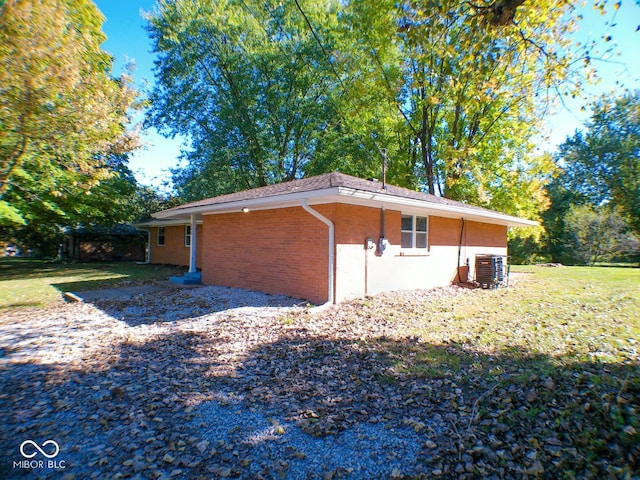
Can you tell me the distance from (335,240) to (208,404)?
504 cm

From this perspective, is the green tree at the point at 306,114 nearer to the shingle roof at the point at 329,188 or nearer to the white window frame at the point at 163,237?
the white window frame at the point at 163,237

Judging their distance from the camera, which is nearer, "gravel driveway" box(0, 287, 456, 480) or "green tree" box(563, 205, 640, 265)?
"gravel driveway" box(0, 287, 456, 480)

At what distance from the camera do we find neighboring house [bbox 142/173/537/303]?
26.7ft

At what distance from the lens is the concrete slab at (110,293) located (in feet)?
31.2

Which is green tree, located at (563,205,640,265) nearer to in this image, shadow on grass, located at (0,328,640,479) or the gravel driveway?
the gravel driveway

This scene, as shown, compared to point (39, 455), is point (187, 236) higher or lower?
higher

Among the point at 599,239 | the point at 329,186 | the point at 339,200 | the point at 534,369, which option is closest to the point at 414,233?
the point at 339,200

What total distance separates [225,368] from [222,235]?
7.84 metres

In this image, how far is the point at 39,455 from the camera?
9.16 feet

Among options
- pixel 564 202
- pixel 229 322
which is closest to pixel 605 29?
pixel 229 322

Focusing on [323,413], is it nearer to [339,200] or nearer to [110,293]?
[339,200]

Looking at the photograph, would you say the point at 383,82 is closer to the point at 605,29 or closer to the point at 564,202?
the point at 605,29

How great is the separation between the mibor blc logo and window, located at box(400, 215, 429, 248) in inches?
358

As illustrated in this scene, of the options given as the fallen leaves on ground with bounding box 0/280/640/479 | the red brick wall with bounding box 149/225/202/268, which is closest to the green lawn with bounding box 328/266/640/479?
the fallen leaves on ground with bounding box 0/280/640/479
